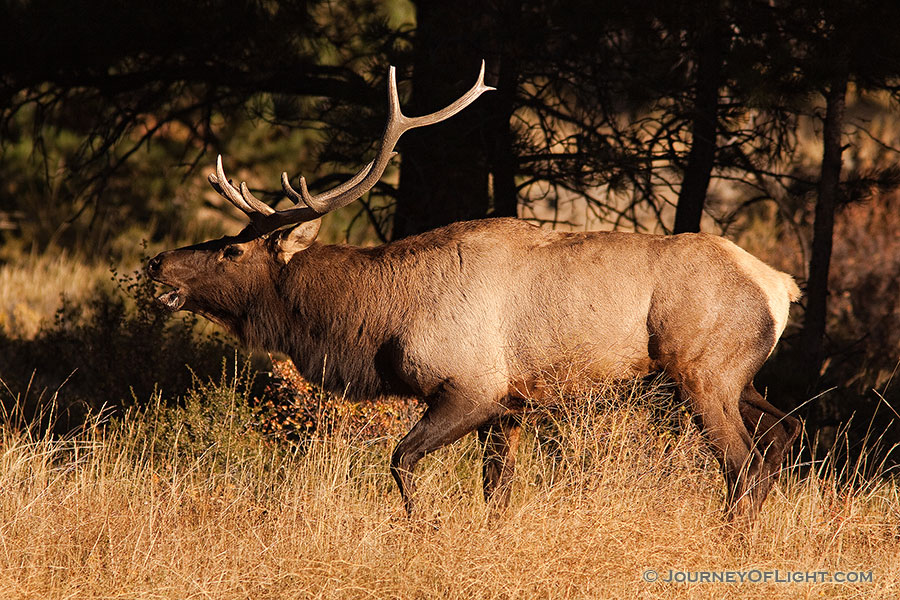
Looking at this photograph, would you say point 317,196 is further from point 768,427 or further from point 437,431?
point 768,427

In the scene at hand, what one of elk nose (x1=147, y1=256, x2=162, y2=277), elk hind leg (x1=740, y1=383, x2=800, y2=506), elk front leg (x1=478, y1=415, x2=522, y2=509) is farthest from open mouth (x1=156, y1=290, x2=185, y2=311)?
elk hind leg (x1=740, y1=383, x2=800, y2=506)

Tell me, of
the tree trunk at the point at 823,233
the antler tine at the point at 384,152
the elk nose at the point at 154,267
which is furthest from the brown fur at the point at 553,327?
the tree trunk at the point at 823,233

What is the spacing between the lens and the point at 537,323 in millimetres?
5047

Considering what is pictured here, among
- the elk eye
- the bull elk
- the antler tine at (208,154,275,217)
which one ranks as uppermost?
the antler tine at (208,154,275,217)

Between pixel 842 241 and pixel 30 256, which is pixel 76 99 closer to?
pixel 30 256

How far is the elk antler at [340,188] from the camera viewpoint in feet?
17.5

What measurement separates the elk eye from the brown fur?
0.70 m

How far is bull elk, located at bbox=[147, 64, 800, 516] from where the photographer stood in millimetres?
4949

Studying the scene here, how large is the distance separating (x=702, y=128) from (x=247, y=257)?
3.52m

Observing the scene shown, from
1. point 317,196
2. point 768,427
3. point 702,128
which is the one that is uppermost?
point 702,128

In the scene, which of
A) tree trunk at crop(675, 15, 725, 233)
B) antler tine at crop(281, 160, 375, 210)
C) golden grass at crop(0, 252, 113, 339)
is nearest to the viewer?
antler tine at crop(281, 160, 375, 210)

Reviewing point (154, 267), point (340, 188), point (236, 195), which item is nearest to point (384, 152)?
point (340, 188)

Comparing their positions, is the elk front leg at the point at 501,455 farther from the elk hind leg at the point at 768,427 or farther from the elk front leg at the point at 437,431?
the elk hind leg at the point at 768,427

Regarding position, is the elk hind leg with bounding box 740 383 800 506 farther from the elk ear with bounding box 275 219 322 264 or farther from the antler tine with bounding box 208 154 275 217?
the antler tine with bounding box 208 154 275 217
